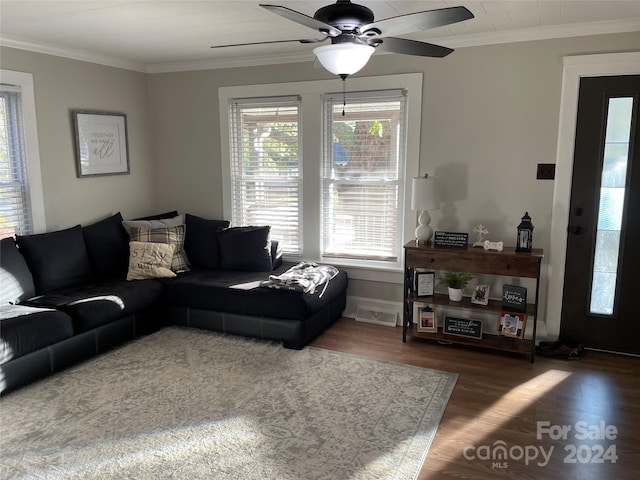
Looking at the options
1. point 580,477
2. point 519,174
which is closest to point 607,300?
point 519,174

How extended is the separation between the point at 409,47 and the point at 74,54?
10.4 feet

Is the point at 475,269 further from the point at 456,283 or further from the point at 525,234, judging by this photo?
the point at 525,234

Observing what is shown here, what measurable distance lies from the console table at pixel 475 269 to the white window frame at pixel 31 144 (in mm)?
2997

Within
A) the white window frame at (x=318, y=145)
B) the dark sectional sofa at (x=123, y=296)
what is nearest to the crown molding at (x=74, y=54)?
the white window frame at (x=318, y=145)

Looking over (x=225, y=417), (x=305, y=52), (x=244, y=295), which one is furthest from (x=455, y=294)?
(x=305, y=52)

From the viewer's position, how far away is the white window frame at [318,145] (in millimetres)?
4023

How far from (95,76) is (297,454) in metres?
3.77

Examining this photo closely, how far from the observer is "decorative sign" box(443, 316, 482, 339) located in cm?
374

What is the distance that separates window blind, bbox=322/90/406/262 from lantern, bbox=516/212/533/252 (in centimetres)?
102

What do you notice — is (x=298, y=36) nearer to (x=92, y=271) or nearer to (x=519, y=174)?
(x=519, y=174)

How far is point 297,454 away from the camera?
2.44 m

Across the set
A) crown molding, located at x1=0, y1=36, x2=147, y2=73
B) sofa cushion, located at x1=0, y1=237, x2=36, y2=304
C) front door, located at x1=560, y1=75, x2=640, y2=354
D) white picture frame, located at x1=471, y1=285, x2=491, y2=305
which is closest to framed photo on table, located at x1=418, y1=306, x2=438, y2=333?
white picture frame, located at x1=471, y1=285, x2=491, y2=305

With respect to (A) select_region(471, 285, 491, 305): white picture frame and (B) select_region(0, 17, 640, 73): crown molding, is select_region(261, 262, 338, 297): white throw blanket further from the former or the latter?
(B) select_region(0, 17, 640, 73): crown molding

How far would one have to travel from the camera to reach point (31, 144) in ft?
13.0
